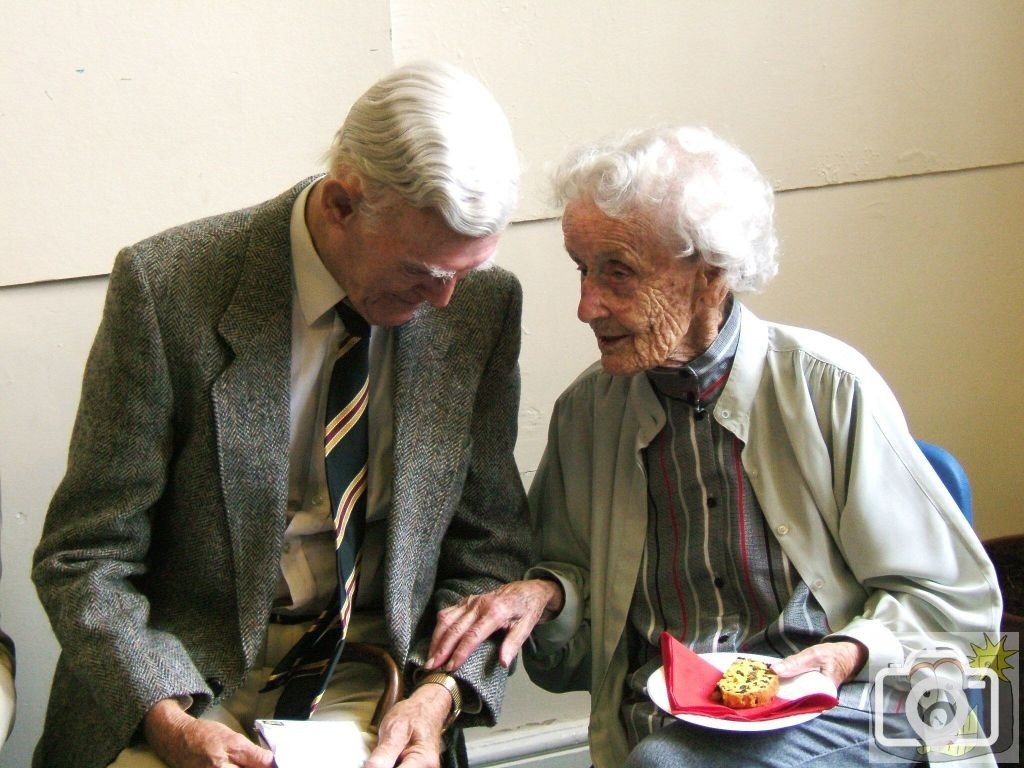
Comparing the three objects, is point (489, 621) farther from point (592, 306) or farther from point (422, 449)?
point (592, 306)

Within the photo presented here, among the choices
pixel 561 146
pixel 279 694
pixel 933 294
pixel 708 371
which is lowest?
pixel 279 694

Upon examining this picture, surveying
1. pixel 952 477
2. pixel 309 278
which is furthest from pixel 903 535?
pixel 309 278

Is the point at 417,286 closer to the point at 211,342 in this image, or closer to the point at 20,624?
the point at 211,342

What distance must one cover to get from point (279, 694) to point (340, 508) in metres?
0.29

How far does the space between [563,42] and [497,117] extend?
2.64 ft

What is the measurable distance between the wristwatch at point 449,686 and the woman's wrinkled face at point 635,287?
1.60 ft

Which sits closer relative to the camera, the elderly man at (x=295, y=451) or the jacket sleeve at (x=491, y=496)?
the elderly man at (x=295, y=451)

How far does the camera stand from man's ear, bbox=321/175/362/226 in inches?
58.8

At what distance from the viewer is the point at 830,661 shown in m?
1.57

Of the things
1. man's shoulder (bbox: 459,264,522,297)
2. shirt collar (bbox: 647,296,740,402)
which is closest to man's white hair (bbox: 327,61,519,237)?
man's shoulder (bbox: 459,264,522,297)

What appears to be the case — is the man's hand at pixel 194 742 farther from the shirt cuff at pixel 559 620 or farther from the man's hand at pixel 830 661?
the man's hand at pixel 830 661

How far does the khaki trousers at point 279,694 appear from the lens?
164 cm

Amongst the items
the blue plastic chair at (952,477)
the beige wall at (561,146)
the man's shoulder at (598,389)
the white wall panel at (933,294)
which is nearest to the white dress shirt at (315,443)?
the man's shoulder at (598,389)

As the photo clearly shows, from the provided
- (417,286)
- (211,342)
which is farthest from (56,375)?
(417,286)
